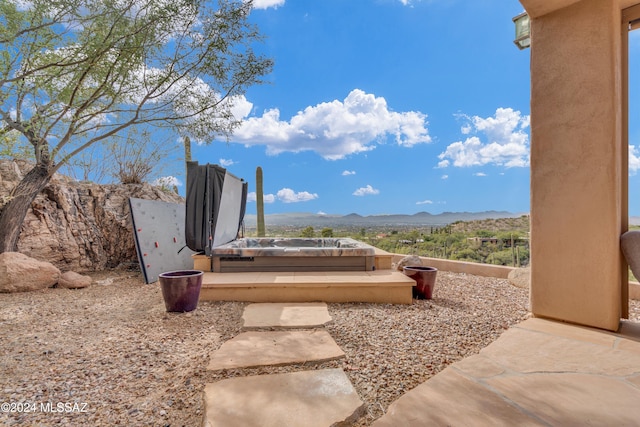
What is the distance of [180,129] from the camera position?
579cm

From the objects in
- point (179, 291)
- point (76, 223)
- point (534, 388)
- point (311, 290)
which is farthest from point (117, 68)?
point (534, 388)

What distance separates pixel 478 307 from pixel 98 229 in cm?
619

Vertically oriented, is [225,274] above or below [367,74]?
below

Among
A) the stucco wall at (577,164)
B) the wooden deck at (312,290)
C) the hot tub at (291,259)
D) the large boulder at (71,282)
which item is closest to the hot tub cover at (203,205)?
the hot tub at (291,259)

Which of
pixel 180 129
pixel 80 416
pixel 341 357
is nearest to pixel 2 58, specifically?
pixel 180 129

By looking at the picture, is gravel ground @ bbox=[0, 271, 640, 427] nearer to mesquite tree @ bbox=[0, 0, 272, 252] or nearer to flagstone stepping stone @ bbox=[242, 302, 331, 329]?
flagstone stepping stone @ bbox=[242, 302, 331, 329]

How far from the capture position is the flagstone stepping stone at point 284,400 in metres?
1.31

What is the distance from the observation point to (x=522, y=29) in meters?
3.77

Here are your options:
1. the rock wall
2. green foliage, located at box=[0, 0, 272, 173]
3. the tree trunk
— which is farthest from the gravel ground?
green foliage, located at box=[0, 0, 272, 173]

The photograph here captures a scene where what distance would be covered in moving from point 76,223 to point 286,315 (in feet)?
15.1

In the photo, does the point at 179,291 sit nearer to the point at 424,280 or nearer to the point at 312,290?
the point at 312,290

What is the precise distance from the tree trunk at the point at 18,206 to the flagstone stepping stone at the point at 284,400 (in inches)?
197

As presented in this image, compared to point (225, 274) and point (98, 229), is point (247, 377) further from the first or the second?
point (98, 229)

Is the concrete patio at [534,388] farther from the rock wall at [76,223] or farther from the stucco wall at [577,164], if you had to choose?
the rock wall at [76,223]
